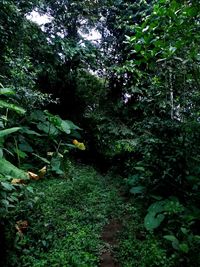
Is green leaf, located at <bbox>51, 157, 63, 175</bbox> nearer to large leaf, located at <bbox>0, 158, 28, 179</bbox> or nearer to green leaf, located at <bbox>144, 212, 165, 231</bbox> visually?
green leaf, located at <bbox>144, 212, 165, 231</bbox>

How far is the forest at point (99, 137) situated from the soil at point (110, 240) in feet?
0.06

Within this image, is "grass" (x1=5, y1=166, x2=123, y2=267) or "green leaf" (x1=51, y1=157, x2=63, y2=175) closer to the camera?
"grass" (x1=5, y1=166, x2=123, y2=267)

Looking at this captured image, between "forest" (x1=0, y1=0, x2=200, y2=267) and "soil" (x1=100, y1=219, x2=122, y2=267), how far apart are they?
18 mm

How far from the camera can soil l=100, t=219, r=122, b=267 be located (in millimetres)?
3633

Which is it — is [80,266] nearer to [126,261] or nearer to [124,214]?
[126,261]

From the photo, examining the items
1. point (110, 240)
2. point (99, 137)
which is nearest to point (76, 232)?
point (110, 240)

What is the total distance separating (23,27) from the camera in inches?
234

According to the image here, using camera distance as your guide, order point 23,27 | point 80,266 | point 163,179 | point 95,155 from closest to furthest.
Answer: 1. point 80,266
2. point 163,179
3. point 23,27
4. point 95,155

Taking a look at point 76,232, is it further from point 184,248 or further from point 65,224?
point 184,248

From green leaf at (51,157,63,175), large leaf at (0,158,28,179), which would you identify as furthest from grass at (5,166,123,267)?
large leaf at (0,158,28,179)

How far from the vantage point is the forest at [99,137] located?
11.3 feet

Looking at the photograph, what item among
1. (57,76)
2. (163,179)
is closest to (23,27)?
(57,76)

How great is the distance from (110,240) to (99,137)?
454cm

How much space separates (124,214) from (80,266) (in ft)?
5.90
